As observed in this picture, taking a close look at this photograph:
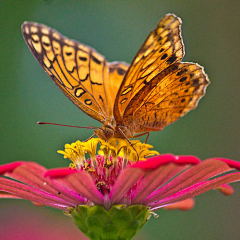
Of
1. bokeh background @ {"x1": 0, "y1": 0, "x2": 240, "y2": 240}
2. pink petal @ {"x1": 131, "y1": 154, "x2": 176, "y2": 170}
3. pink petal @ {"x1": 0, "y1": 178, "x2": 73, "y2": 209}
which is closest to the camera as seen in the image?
pink petal @ {"x1": 131, "y1": 154, "x2": 176, "y2": 170}

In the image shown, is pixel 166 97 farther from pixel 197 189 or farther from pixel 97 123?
pixel 97 123

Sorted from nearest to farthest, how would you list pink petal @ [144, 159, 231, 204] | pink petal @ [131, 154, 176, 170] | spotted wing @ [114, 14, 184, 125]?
pink petal @ [131, 154, 176, 170], pink petal @ [144, 159, 231, 204], spotted wing @ [114, 14, 184, 125]

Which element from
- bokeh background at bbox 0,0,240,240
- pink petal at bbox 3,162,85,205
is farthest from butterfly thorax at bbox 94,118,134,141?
bokeh background at bbox 0,0,240,240

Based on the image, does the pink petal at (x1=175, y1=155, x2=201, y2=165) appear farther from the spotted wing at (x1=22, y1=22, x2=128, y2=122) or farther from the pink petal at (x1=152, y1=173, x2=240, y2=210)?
the spotted wing at (x1=22, y1=22, x2=128, y2=122)

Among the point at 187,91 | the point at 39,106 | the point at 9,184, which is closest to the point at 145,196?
the point at 9,184

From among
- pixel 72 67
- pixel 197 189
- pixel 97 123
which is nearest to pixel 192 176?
pixel 197 189

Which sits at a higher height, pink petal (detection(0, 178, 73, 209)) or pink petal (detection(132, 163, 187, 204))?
pink petal (detection(132, 163, 187, 204))
